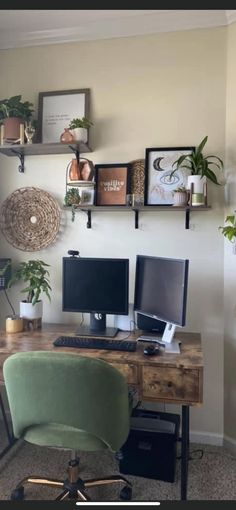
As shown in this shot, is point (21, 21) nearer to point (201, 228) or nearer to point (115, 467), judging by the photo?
point (201, 228)

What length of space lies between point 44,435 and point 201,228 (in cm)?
145

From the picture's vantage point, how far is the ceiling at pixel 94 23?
81.9 inches

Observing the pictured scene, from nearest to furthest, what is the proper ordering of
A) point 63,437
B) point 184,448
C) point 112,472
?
point 63,437
point 184,448
point 112,472

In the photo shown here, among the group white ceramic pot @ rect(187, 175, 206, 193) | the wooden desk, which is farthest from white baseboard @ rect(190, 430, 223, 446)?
white ceramic pot @ rect(187, 175, 206, 193)

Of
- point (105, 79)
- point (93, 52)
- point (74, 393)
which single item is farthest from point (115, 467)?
point (93, 52)

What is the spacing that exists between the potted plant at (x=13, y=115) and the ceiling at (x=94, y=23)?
1.54ft

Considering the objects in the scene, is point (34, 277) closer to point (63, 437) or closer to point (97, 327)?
point (97, 327)

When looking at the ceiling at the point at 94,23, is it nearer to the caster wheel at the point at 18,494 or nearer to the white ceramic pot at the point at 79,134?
the white ceramic pot at the point at 79,134

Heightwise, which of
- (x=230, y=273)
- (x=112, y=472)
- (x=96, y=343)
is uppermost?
(x=230, y=273)

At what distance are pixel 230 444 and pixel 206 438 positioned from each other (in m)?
0.15

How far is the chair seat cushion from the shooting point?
4.68ft

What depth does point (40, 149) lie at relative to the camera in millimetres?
2266

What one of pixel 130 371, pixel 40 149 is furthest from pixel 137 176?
pixel 130 371

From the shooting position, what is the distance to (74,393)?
1.31 metres
